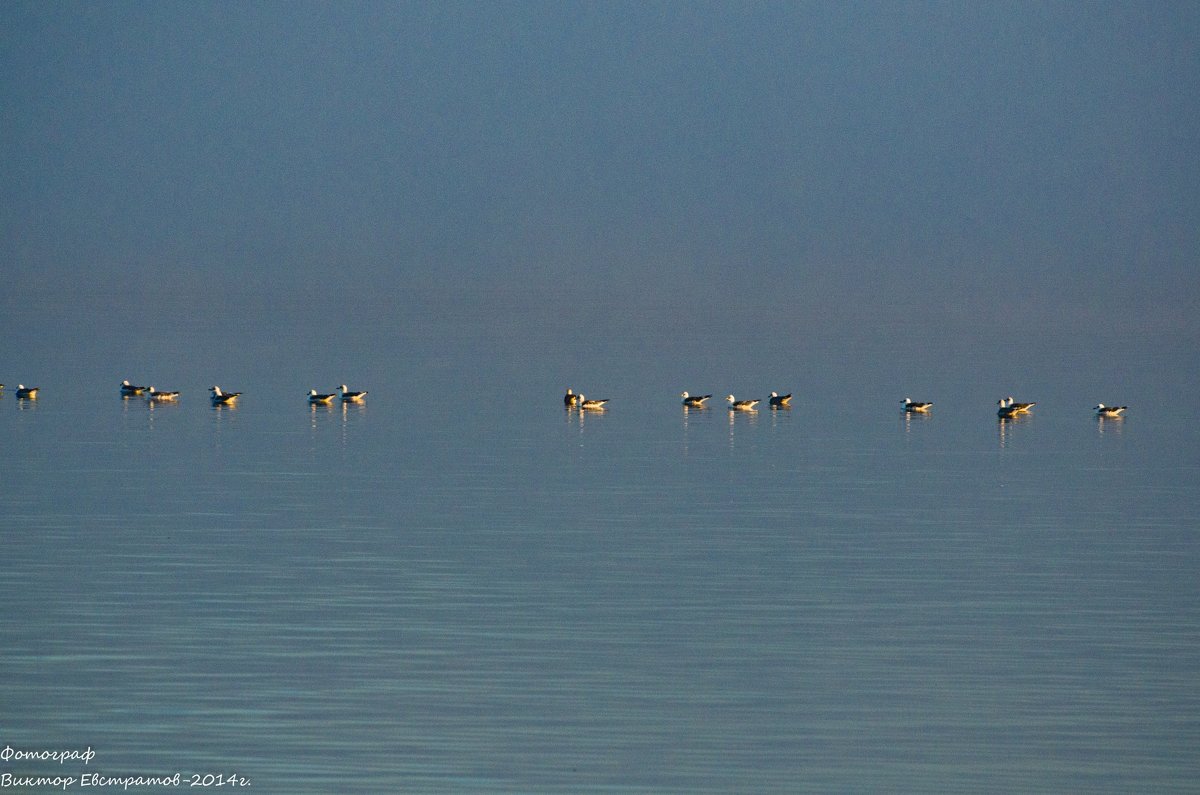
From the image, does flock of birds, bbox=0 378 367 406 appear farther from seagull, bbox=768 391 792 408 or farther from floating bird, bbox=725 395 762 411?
seagull, bbox=768 391 792 408

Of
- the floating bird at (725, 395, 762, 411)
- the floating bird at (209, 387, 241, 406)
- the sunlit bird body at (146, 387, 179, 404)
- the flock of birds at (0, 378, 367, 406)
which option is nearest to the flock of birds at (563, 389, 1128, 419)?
the floating bird at (725, 395, 762, 411)

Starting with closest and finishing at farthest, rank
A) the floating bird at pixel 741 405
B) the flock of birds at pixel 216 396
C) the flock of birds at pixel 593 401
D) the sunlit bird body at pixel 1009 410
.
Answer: the sunlit bird body at pixel 1009 410 < the flock of birds at pixel 593 401 < the floating bird at pixel 741 405 < the flock of birds at pixel 216 396

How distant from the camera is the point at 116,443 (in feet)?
163

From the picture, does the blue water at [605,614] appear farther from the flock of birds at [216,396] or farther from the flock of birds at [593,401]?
the flock of birds at [216,396]

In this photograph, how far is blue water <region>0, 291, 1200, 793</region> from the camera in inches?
642

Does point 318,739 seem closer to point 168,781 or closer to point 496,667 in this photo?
point 168,781

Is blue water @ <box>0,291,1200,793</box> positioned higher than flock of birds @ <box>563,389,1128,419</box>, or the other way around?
flock of birds @ <box>563,389,1128,419</box>

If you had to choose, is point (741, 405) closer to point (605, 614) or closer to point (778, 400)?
point (778, 400)

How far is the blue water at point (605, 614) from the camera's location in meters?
16.3

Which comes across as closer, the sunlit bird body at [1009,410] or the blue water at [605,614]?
the blue water at [605,614]

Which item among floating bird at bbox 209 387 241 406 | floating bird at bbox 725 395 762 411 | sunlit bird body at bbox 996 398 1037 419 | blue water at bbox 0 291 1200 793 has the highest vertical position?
floating bird at bbox 209 387 241 406

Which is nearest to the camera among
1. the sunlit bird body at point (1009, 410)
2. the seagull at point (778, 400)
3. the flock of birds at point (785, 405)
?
the sunlit bird body at point (1009, 410)

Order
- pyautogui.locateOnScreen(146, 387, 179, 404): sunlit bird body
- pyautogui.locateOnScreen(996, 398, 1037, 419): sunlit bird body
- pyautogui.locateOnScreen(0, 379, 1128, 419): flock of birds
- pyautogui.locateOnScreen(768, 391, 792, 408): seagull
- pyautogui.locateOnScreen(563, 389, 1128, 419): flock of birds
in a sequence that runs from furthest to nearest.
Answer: pyautogui.locateOnScreen(146, 387, 179, 404): sunlit bird body < pyautogui.locateOnScreen(768, 391, 792, 408): seagull < pyautogui.locateOnScreen(0, 379, 1128, 419): flock of birds < pyautogui.locateOnScreen(563, 389, 1128, 419): flock of birds < pyautogui.locateOnScreen(996, 398, 1037, 419): sunlit bird body

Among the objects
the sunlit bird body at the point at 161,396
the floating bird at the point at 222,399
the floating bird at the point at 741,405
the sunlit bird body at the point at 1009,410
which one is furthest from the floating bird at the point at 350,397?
the sunlit bird body at the point at 1009,410
